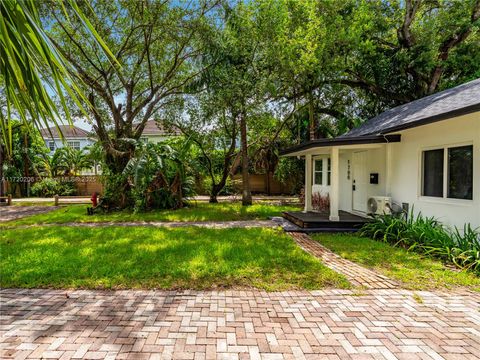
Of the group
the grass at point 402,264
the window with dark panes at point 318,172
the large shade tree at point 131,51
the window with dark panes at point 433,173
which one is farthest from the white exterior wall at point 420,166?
the large shade tree at point 131,51

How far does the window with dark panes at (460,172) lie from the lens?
6430 millimetres

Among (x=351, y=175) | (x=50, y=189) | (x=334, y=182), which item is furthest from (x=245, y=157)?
(x=50, y=189)

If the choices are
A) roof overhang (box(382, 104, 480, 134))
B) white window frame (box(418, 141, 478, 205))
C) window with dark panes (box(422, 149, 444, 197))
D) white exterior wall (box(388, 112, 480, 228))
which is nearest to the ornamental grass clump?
white exterior wall (box(388, 112, 480, 228))

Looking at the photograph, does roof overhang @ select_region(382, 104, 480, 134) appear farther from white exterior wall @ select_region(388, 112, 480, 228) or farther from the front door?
the front door

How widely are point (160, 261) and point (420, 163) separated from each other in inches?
269

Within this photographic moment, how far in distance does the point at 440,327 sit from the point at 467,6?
51.4 ft

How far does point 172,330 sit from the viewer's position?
326 cm

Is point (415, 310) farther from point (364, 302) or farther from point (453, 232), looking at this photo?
point (453, 232)

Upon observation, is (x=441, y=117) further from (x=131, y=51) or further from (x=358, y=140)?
(x=131, y=51)

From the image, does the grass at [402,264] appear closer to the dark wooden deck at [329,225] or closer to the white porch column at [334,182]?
the dark wooden deck at [329,225]

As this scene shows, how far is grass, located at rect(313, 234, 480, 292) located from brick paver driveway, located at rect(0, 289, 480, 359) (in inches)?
18.8

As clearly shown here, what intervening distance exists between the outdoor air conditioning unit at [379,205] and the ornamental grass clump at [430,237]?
29 cm

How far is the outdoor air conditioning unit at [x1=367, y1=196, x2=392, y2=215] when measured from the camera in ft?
28.4

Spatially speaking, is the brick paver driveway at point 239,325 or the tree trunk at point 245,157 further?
the tree trunk at point 245,157
